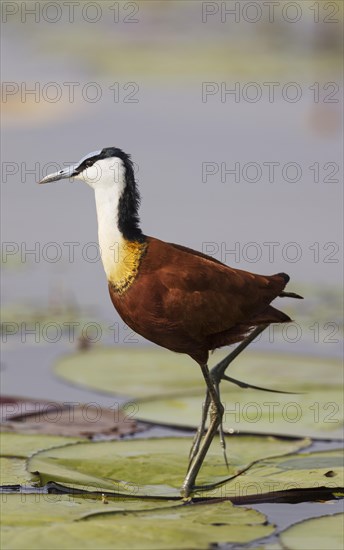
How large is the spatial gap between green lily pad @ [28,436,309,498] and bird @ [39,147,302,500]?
34 cm

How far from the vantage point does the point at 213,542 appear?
15.2ft

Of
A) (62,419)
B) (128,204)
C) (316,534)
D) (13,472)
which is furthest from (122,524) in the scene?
(62,419)

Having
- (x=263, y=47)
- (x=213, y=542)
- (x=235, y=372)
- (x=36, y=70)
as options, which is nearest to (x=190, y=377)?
(x=235, y=372)

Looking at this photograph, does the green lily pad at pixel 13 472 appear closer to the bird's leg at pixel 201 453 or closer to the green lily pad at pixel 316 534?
the bird's leg at pixel 201 453

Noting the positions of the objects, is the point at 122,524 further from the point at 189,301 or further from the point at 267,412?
the point at 267,412

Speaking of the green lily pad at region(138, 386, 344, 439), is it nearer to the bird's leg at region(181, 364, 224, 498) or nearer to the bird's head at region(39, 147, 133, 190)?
the bird's leg at region(181, 364, 224, 498)

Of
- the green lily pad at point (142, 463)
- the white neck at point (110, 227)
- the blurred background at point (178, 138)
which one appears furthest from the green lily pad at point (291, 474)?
the blurred background at point (178, 138)

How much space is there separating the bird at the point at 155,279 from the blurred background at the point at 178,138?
9.03 feet

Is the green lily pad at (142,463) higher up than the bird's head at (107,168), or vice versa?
the bird's head at (107,168)

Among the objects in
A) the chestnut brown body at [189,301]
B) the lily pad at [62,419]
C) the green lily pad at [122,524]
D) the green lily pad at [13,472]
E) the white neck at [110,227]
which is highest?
the white neck at [110,227]

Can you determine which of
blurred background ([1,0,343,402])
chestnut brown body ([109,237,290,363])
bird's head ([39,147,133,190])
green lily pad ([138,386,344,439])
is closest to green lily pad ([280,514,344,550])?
chestnut brown body ([109,237,290,363])

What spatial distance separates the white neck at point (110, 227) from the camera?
5227 mm

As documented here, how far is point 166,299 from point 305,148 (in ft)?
30.8

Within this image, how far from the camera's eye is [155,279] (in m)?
5.25
